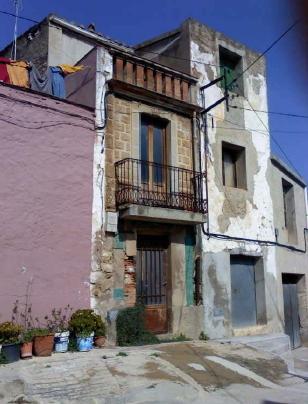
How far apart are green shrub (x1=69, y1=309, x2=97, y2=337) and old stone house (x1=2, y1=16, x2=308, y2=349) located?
69 centimetres

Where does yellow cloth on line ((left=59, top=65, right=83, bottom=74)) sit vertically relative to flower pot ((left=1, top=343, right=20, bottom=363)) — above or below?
above

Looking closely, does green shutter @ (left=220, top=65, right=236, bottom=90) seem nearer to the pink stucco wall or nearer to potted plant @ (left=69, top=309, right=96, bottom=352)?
the pink stucco wall

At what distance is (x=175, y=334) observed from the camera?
1091 centimetres

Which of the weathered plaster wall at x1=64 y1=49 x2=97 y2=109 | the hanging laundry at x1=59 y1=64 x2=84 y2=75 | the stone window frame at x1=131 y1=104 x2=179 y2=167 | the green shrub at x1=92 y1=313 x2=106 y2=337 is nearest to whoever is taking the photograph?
the green shrub at x1=92 y1=313 x2=106 y2=337

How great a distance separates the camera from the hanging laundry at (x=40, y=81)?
1148cm

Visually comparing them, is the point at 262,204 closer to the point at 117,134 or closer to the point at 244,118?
the point at 244,118

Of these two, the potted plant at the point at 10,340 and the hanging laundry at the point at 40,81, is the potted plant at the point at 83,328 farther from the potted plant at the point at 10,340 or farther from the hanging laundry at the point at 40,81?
the hanging laundry at the point at 40,81


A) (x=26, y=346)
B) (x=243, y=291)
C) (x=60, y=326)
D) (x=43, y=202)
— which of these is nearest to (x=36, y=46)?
(x=43, y=202)

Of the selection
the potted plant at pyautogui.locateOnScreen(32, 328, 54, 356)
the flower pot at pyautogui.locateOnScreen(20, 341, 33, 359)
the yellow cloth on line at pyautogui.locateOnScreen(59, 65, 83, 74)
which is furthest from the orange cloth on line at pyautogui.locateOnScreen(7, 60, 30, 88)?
the flower pot at pyautogui.locateOnScreen(20, 341, 33, 359)

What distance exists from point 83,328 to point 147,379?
6.73ft

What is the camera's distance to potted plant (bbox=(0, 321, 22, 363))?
24.7ft

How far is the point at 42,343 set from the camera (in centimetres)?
809

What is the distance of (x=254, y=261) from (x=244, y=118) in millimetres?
4454

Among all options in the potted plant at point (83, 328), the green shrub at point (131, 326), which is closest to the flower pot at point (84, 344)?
the potted plant at point (83, 328)
